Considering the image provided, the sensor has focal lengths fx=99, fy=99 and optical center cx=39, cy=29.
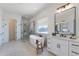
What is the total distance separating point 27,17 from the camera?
9.41m

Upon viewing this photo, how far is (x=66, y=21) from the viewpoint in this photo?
376 centimetres

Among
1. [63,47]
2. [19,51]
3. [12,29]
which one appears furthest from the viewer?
[12,29]

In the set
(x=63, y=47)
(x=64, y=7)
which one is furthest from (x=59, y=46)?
(x=64, y=7)

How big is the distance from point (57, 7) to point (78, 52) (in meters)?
2.51

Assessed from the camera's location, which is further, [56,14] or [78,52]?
[56,14]

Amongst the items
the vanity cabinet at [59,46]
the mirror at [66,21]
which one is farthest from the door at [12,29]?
the vanity cabinet at [59,46]

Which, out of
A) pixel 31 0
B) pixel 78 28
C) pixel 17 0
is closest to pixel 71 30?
pixel 78 28

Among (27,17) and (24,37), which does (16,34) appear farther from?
(27,17)

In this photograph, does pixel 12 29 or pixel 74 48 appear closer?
pixel 74 48

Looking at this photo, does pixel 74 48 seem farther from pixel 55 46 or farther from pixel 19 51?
pixel 19 51

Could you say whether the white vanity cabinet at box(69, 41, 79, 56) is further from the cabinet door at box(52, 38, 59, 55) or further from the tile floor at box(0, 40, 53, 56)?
the tile floor at box(0, 40, 53, 56)

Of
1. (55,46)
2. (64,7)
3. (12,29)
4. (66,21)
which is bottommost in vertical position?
(55,46)

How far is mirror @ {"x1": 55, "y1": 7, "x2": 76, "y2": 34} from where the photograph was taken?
11.0 feet

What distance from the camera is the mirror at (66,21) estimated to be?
11.0 feet
